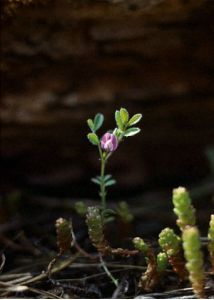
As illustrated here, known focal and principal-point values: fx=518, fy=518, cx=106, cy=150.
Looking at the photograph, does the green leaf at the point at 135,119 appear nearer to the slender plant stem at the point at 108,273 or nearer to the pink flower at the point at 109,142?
the pink flower at the point at 109,142

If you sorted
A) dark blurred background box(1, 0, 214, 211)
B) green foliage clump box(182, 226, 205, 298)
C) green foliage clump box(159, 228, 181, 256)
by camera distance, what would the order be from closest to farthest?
1. green foliage clump box(182, 226, 205, 298)
2. green foliage clump box(159, 228, 181, 256)
3. dark blurred background box(1, 0, 214, 211)

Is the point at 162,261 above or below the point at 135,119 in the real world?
below

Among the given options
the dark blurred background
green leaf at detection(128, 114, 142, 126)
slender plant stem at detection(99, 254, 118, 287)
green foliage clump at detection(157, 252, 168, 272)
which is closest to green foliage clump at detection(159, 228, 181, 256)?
green foliage clump at detection(157, 252, 168, 272)

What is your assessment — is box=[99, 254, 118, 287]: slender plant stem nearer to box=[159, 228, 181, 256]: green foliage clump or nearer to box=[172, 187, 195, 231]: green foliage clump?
box=[159, 228, 181, 256]: green foliage clump

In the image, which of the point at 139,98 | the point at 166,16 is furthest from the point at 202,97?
the point at 166,16

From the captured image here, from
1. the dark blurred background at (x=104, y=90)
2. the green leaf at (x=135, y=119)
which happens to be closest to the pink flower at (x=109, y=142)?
the green leaf at (x=135, y=119)

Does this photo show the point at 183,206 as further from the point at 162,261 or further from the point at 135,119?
the point at 135,119

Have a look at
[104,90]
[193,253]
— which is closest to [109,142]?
[193,253]
